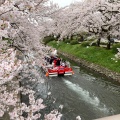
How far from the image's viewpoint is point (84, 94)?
682 inches

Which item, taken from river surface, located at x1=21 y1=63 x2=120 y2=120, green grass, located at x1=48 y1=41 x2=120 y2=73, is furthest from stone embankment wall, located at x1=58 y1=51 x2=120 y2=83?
river surface, located at x1=21 y1=63 x2=120 y2=120

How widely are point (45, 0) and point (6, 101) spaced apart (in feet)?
17.5

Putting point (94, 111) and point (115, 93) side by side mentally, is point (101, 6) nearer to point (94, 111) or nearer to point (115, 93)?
point (115, 93)

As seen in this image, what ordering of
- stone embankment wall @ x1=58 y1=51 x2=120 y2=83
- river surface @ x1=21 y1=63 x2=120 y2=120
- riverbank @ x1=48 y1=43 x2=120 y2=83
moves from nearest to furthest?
river surface @ x1=21 y1=63 x2=120 y2=120 → stone embankment wall @ x1=58 y1=51 x2=120 y2=83 → riverbank @ x1=48 y1=43 x2=120 y2=83

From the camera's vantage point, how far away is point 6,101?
20.0 feet

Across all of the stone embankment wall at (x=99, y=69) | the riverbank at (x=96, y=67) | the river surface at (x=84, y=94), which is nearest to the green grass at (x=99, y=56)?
the riverbank at (x=96, y=67)

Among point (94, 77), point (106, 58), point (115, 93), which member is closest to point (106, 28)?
point (106, 58)

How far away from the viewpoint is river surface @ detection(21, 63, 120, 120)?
45.1ft

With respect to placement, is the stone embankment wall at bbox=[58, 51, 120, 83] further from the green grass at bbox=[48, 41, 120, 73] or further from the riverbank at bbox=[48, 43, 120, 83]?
the green grass at bbox=[48, 41, 120, 73]

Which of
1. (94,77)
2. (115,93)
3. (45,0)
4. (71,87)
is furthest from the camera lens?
(94,77)

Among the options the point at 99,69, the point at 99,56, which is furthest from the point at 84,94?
the point at 99,56

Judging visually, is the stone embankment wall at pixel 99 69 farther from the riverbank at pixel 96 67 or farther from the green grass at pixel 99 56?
the green grass at pixel 99 56

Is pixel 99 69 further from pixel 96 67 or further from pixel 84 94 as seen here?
pixel 84 94

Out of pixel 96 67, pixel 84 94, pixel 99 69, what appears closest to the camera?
pixel 84 94
